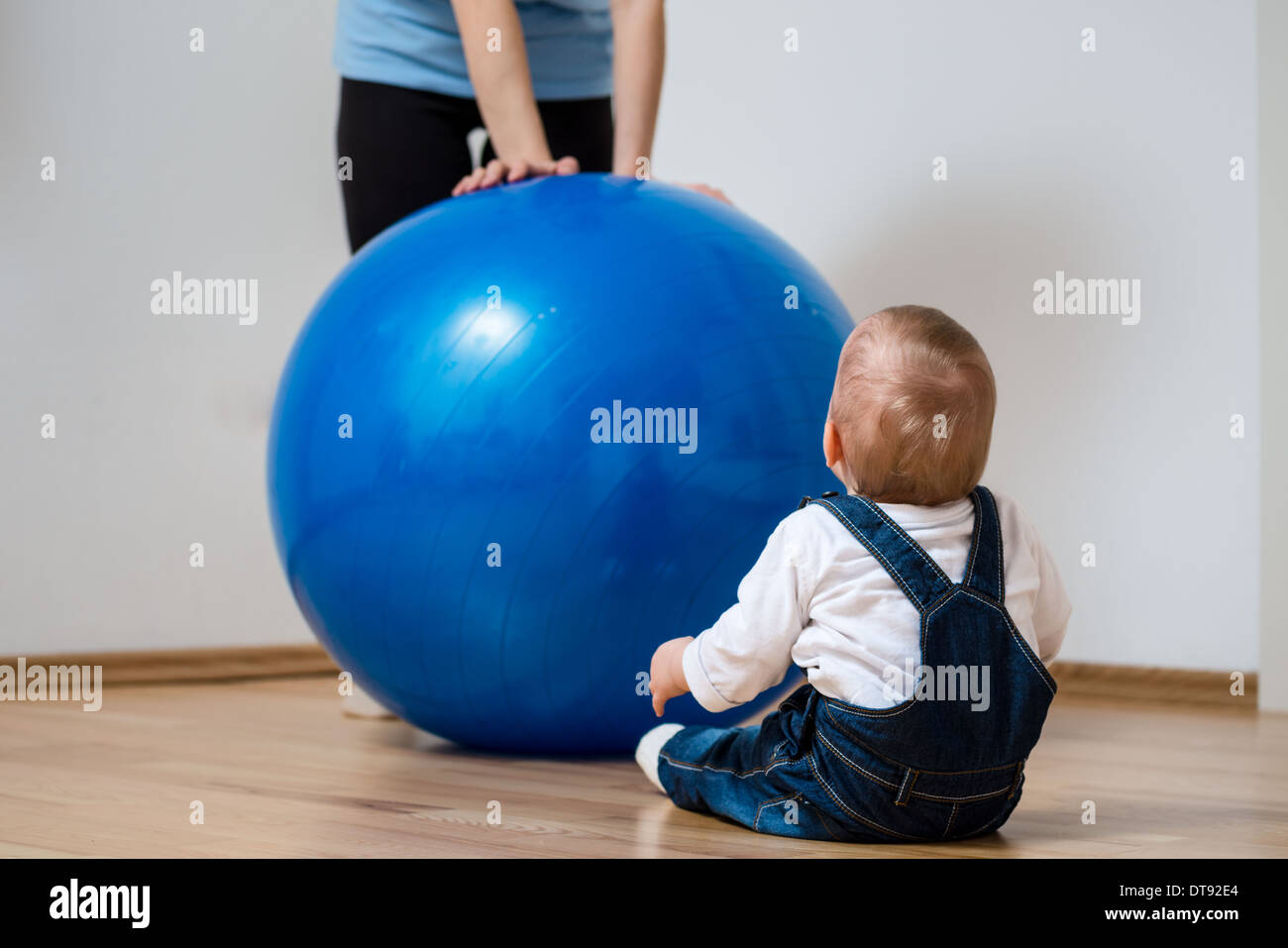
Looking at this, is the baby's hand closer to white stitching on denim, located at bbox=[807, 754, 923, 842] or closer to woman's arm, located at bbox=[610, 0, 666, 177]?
white stitching on denim, located at bbox=[807, 754, 923, 842]

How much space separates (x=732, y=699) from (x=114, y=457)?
68.3 inches

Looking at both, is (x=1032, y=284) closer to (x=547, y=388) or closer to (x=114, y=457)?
(x=547, y=388)

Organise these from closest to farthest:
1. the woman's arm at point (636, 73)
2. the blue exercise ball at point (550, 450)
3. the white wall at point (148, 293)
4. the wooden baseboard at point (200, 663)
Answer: the blue exercise ball at point (550, 450) < the woman's arm at point (636, 73) < the white wall at point (148, 293) < the wooden baseboard at point (200, 663)

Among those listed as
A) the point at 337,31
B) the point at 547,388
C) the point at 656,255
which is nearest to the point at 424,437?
the point at 547,388

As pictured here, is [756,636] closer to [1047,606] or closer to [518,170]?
[1047,606]

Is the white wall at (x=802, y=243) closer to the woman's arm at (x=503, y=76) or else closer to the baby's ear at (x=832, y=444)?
the woman's arm at (x=503, y=76)

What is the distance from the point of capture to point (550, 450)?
55.2 inches

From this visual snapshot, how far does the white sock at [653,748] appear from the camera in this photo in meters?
1.43

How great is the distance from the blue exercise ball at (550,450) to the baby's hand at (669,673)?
19 cm

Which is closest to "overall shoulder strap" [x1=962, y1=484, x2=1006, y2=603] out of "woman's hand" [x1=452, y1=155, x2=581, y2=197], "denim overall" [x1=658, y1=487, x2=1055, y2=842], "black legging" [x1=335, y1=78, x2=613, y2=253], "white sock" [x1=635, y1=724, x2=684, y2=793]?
"denim overall" [x1=658, y1=487, x2=1055, y2=842]

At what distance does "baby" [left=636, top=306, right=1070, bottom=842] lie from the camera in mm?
1145

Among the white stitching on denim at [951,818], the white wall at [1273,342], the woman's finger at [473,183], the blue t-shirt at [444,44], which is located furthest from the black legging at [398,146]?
the white stitching on denim at [951,818]

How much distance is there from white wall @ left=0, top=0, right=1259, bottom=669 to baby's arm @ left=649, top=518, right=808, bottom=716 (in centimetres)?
128

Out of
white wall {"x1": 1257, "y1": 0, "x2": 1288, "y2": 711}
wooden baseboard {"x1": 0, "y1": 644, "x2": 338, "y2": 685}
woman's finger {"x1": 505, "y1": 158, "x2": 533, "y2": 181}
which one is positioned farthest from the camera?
wooden baseboard {"x1": 0, "y1": 644, "x2": 338, "y2": 685}
